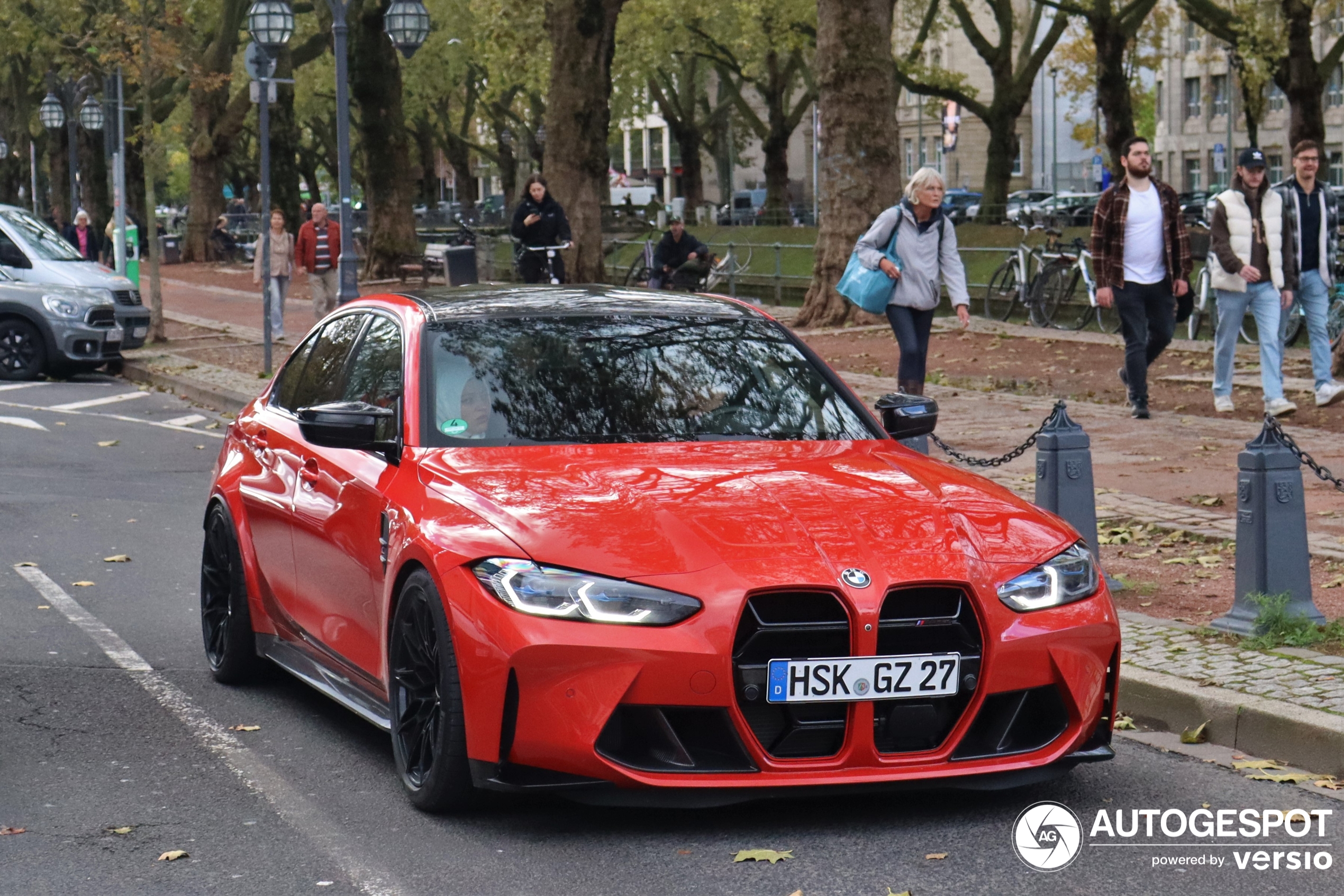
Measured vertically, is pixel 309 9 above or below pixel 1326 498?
above

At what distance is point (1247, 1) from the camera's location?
140ft

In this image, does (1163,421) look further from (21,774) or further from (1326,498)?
(21,774)

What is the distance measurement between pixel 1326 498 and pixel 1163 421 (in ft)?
12.2

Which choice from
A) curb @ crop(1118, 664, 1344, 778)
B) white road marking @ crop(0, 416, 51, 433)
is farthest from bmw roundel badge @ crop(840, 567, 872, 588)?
white road marking @ crop(0, 416, 51, 433)

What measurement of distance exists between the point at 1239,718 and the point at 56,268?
1903cm

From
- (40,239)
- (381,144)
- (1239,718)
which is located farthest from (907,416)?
(381,144)

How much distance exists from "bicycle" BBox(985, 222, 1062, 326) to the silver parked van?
10701 mm

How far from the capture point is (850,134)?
23250 millimetres

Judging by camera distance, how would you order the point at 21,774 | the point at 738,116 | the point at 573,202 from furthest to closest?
the point at 738,116
the point at 573,202
the point at 21,774

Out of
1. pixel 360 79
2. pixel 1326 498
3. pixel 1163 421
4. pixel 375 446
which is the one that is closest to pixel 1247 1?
pixel 360 79

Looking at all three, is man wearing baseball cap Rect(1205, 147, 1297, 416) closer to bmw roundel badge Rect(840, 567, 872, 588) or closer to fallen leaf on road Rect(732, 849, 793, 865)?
bmw roundel badge Rect(840, 567, 872, 588)

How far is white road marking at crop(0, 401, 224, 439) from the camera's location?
659 inches

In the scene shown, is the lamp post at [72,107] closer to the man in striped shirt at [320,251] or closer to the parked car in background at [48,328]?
the man in striped shirt at [320,251]

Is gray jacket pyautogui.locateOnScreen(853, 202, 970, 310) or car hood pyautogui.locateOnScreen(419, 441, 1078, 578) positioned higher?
gray jacket pyautogui.locateOnScreen(853, 202, 970, 310)
